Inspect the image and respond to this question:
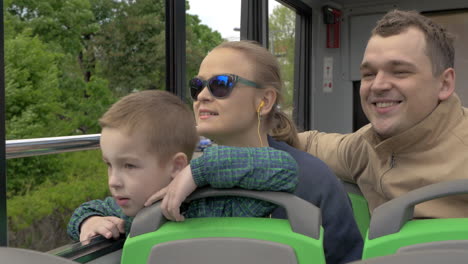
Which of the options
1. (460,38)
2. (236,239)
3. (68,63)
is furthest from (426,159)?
(68,63)

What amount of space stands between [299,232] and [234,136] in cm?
65

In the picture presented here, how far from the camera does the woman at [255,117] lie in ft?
4.40

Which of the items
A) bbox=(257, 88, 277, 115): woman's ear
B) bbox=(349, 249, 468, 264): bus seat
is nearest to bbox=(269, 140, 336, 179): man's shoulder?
bbox=(257, 88, 277, 115): woman's ear

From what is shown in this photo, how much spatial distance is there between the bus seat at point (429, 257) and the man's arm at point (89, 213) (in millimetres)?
800

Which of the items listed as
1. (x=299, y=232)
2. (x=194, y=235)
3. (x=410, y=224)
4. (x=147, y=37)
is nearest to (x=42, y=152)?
(x=194, y=235)

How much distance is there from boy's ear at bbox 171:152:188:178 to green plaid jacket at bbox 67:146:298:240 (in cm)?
15

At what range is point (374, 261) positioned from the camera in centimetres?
59

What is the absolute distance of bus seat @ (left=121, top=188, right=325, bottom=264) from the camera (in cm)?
78

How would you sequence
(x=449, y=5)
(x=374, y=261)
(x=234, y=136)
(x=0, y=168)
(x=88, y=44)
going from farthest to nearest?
(x=88, y=44) → (x=449, y=5) → (x=234, y=136) → (x=0, y=168) → (x=374, y=261)

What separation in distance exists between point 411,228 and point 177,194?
0.40 meters

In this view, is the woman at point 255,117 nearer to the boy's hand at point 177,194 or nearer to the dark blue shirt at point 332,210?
the dark blue shirt at point 332,210

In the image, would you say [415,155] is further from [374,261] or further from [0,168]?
[0,168]

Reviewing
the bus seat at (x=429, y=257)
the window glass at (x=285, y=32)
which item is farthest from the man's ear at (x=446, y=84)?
the window glass at (x=285, y=32)

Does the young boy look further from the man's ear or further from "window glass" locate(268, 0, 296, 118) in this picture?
"window glass" locate(268, 0, 296, 118)
